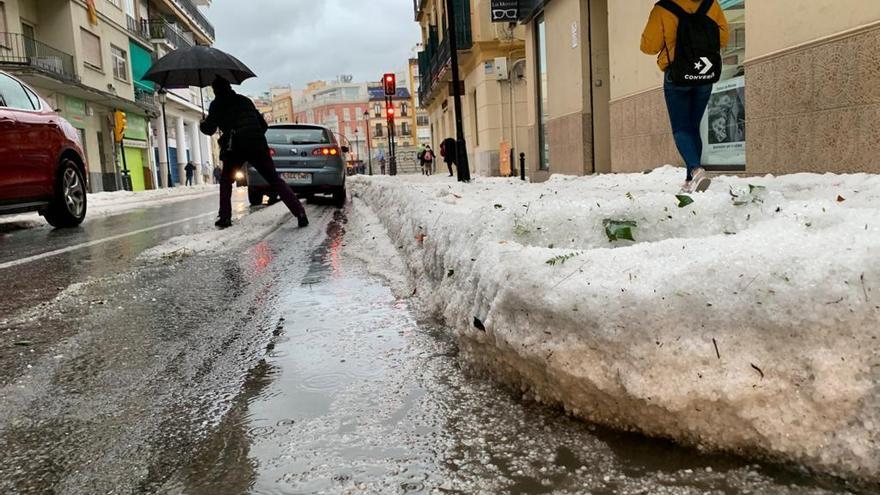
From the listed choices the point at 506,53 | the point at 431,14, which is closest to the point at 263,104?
the point at 431,14

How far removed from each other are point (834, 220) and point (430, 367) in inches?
61.0

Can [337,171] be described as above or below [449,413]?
above

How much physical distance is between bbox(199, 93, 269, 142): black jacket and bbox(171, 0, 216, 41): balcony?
41.6 meters

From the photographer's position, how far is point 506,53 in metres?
20.3

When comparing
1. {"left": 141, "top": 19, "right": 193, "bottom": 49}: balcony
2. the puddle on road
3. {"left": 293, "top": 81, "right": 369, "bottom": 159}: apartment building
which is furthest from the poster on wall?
{"left": 293, "top": 81, "right": 369, "bottom": 159}: apartment building

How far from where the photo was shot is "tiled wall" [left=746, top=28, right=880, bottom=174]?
480cm

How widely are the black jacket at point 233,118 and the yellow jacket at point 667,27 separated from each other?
4617 millimetres

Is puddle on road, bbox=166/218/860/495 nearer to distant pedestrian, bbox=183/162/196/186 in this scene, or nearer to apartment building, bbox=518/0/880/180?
apartment building, bbox=518/0/880/180

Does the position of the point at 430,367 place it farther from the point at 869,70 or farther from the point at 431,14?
the point at 431,14

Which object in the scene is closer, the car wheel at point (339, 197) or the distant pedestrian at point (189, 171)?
the car wheel at point (339, 197)

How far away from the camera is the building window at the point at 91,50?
2767cm

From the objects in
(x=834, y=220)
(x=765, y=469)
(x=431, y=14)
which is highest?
(x=431, y=14)

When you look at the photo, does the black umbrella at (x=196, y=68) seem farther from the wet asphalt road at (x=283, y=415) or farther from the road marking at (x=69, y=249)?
the wet asphalt road at (x=283, y=415)

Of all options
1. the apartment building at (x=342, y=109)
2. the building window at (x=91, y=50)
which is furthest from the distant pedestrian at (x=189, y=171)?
the apartment building at (x=342, y=109)
